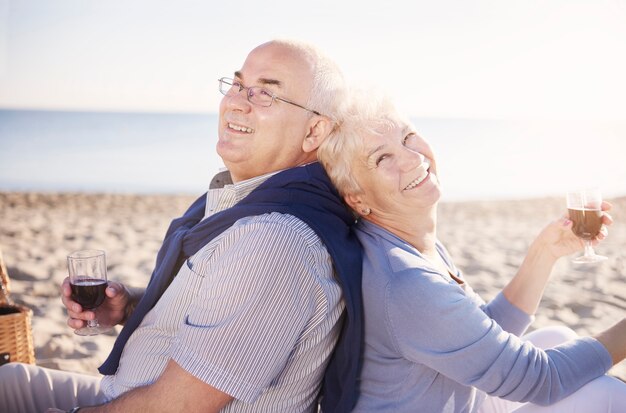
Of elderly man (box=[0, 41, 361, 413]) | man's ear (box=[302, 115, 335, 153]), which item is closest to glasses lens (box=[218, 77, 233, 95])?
elderly man (box=[0, 41, 361, 413])

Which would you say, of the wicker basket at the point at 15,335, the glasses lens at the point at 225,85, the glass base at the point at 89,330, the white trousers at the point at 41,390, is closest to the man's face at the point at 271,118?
the glasses lens at the point at 225,85

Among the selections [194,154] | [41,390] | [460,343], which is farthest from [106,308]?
[194,154]

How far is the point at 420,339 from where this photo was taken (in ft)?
5.59

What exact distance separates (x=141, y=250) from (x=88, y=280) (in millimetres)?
4275

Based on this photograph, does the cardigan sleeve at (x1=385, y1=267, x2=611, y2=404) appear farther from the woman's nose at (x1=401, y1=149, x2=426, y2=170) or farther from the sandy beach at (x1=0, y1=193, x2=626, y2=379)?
the sandy beach at (x1=0, y1=193, x2=626, y2=379)

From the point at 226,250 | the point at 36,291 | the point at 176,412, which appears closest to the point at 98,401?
the point at 176,412

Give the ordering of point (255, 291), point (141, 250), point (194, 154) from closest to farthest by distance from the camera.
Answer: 1. point (255, 291)
2. point (141, 250)
3. point (194, 154)

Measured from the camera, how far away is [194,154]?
25.3m

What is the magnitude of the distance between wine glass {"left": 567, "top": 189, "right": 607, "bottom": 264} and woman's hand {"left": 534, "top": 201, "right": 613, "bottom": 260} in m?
0.02

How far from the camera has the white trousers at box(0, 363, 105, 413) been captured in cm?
217

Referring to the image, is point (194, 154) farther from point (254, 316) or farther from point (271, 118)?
point (254, 316)

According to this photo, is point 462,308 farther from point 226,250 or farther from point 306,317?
point 226,250

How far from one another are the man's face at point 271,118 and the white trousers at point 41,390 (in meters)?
0.91

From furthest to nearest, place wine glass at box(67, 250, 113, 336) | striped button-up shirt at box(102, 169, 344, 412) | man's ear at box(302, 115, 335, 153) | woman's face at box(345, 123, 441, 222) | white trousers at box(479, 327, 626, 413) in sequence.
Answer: wine glass at box(67, 250, 113, 336) < man's ear at box(302, 115, 335, 153) < woman's face at box(345, 123, 441, 222) < white trousers at box(479, 327, 626, 413) < striped button-up shirt at box(102, 169, 344, 412)
